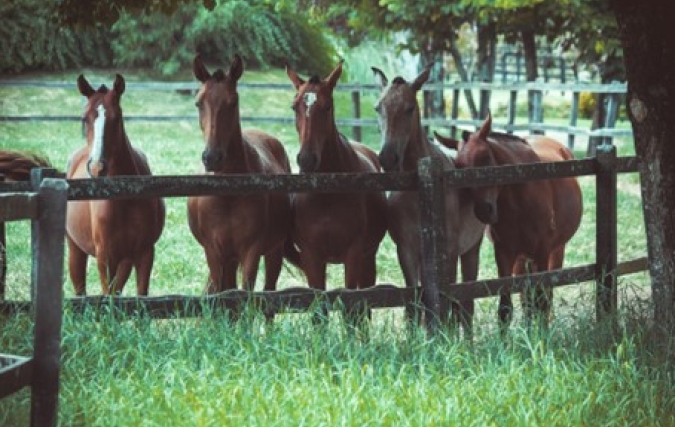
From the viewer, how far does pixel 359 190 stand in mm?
7844

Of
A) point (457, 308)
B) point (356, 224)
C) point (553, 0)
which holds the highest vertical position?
point (553, 0)

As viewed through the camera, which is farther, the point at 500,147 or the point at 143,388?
the point at 500,147

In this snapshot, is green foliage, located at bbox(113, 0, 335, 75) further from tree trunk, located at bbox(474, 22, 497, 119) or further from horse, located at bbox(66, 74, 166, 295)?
horse, located at bbox(66, 74, 166, 295)

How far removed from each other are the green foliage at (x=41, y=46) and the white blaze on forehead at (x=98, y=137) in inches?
684

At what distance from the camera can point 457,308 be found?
28.2 feet

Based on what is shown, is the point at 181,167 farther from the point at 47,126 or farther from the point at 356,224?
the point at 356,224

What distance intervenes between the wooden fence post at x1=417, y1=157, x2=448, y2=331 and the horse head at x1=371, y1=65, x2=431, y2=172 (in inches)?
43.6

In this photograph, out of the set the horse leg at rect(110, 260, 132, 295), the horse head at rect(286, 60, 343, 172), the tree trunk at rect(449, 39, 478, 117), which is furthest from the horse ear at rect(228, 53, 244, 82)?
the tree trunk at rect(449, 39, 478, 117)

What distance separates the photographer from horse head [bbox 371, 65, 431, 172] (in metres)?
8.86

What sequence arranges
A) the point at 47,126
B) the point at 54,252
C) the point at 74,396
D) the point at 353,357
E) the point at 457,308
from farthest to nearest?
the point at 47,126 → the point at 457,308 → the point at 353,357 → the point at 74,396 → the point at 54,252

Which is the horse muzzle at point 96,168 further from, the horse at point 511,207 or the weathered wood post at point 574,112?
the weathered wood post at point 574,112

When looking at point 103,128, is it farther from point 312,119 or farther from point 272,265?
point 272,265

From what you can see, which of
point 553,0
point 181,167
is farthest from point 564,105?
point 181,167

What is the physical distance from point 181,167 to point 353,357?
13052 mm
